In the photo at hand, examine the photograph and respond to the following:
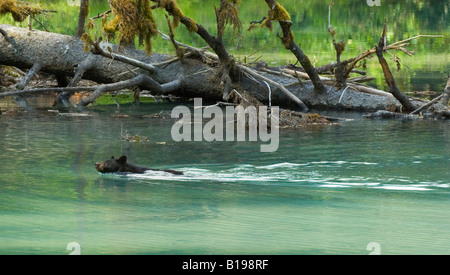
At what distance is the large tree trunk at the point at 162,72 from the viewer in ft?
55.4

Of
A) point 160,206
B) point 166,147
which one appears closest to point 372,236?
point 160,206

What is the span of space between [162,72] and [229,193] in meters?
9.09

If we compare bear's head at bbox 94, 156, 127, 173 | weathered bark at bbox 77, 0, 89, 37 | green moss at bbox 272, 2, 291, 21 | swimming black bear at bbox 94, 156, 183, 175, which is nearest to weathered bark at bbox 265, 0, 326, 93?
green moss at bbox 272, 2, 291, 21

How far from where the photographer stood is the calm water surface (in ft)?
22.2

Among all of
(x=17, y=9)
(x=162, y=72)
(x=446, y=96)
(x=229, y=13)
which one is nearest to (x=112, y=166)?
(x=229, y=13)

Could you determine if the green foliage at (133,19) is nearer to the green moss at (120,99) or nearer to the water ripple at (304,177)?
the green moss at (120,99)

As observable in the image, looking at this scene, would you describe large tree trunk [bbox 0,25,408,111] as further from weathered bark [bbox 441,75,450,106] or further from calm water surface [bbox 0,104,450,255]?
calm water surface [bbox 0,104,450,255]

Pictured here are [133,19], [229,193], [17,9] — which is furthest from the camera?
[17,9]

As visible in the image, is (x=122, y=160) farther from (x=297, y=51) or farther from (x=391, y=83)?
(x=297, y=51)

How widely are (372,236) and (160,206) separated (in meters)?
Result: 2.26

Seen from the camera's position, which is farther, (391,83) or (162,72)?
(162,72)

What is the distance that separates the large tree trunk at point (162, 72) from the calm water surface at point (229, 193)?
253 cm

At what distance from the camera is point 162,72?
17688mm
